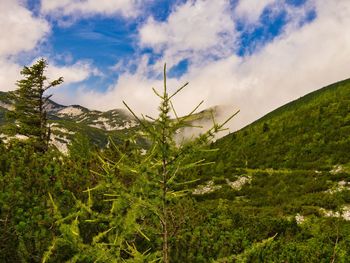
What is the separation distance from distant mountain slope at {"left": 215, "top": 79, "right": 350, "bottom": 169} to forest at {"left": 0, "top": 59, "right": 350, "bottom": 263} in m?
1.25

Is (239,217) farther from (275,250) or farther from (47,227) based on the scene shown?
(47,227)

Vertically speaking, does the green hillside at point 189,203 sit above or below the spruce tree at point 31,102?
below

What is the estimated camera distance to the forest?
14.4 feet

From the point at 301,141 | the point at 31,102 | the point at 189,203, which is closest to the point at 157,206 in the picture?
the point at 189,203

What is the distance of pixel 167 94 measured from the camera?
4.15 m

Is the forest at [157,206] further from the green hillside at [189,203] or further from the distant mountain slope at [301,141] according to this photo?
the distant mountain slope at [301,141]

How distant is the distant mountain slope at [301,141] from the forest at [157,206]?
125cm

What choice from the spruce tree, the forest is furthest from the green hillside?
the spruce tree

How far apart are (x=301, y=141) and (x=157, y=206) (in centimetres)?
3164

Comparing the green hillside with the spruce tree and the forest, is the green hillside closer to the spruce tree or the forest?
the forest

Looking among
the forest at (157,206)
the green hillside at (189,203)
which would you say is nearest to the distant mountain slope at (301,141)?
the green hillside at (189,203)

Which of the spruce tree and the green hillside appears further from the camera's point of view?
the spruce tree

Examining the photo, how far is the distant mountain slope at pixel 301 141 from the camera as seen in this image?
30.4 meters

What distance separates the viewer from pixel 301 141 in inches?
1344
